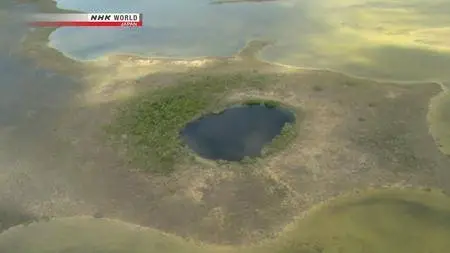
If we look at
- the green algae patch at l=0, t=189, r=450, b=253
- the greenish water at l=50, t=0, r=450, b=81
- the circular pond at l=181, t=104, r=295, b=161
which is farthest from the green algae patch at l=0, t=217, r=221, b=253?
the greenish water at l=50, t=0, r=450, b=81

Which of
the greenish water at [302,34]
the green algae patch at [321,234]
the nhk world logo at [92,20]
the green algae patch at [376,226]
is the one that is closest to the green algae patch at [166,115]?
the green algae patch at [321,234]

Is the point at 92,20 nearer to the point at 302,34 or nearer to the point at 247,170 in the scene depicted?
the point at 302,34

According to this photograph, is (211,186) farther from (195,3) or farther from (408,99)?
(195,3)

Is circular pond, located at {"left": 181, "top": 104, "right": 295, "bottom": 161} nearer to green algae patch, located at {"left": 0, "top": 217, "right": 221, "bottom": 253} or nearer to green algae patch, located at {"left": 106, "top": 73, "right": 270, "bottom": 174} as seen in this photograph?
green algae patch, located at {"left": 106, "top": 73, "right": 270, "bottom": 174}

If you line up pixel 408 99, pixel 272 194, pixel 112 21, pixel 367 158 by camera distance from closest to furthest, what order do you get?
pixel 272 194 → pixel 367 158 → pixel 408 99 → pixel 112 21

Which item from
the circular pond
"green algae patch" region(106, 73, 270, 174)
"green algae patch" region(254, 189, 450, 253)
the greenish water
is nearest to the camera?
"green algae patch" region(254, 189, 450, 253)

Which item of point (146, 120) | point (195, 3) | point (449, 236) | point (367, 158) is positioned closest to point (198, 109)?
point (146, 120)
